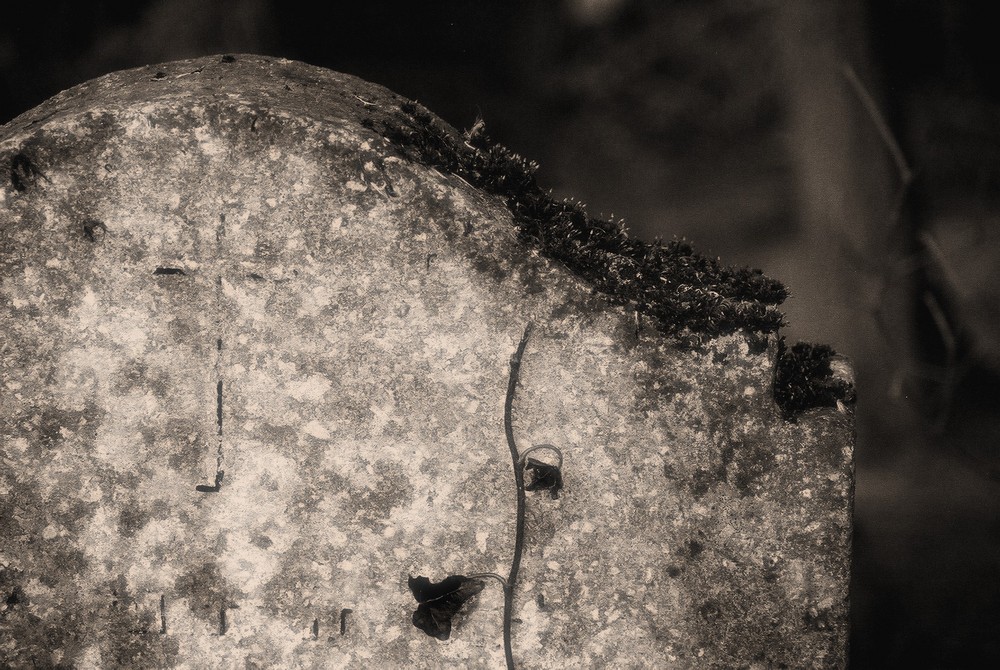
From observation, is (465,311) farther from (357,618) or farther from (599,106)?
(599,106)

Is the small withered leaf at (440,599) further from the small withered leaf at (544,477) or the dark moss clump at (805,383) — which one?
the dark moss clump at (805,383)

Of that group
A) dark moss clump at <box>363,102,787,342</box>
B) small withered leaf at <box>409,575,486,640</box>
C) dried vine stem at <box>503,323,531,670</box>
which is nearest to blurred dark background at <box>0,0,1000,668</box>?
dark moss clump at <box>363,102,787,342</box>

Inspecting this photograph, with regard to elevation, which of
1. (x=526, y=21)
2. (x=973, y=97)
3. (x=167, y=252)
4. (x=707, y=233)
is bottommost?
(x=167, y=252)

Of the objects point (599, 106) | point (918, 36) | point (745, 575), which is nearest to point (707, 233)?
point (599, 106)

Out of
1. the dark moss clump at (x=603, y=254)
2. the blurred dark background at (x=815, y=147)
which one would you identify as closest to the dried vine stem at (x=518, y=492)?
the dark moss clump at (x=603, y=254)

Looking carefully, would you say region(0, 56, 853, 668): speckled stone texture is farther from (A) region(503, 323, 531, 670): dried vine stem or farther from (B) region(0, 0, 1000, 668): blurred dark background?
(B) region(0, 0, 1000, 668): blurred dark background

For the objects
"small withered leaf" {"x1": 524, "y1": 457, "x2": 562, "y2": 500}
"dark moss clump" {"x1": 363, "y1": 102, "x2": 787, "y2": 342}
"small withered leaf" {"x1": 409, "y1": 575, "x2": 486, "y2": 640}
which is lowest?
"small withered leaf" {"x1": 409, "y1": 575, "x2": 486, "y2": 640}

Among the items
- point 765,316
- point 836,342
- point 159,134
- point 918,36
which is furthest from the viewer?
point 836,342
